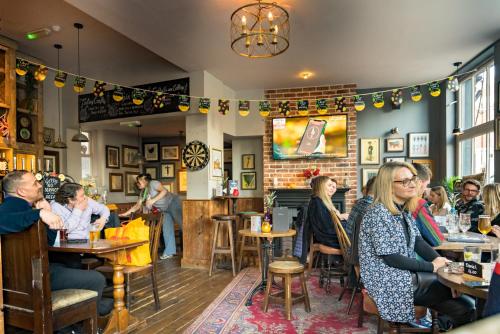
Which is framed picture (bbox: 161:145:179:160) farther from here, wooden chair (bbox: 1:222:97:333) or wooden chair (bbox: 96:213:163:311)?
wooden chair (bbox: 1:222:97:333)

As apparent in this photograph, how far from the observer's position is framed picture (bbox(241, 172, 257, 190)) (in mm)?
6879

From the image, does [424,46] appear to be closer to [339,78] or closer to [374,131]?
[339,78]

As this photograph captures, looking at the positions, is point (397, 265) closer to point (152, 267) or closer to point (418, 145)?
point (152, 267)

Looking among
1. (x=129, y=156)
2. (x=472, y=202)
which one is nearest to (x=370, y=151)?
(x=472, y=202)

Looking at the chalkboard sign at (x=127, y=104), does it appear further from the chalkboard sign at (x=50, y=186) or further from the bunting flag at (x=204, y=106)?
the chalkboard sign at (x=50, y=186)

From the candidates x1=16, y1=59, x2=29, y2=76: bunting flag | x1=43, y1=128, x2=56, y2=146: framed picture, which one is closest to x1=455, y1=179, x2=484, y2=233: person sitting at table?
x1=16, y1=59, x2=29, y2=76: bunting flag

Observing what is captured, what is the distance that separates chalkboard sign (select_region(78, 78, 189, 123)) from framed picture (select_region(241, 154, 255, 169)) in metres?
2.00

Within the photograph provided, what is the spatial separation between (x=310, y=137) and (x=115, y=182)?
191 inches

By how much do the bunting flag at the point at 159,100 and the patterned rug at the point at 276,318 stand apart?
310cm

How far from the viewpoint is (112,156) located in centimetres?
829

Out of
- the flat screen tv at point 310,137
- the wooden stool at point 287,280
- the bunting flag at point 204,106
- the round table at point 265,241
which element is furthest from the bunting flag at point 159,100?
the wooden stool at point 287,280

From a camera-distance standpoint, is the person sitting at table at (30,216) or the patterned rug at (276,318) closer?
the person sitting at table at (30,216)

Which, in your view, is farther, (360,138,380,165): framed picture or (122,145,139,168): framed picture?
(122,145,139,168): framed picture

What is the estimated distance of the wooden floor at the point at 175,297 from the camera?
303 cm
